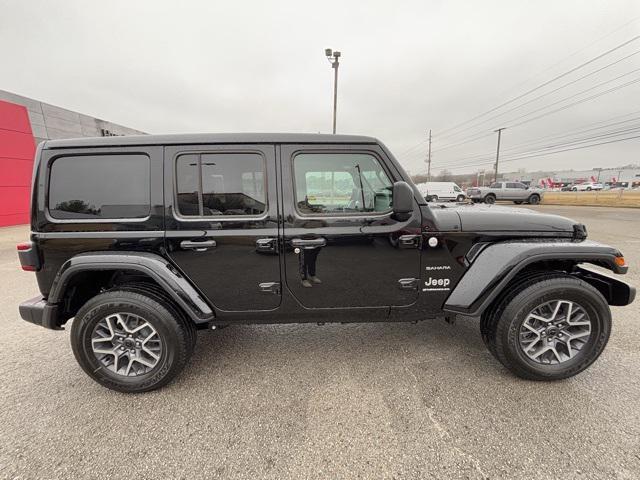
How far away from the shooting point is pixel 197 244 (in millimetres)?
2230

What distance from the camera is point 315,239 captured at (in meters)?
2.28

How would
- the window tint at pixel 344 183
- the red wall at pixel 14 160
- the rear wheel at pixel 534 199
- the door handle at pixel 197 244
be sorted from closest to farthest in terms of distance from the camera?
1. the door handle at pixel 197 244
2. the window tint at pixel 344 183
3. the red wall at pixel 14 160
4. the rear wheel at pixel 534 199

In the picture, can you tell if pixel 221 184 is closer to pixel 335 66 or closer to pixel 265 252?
pixel 265 252

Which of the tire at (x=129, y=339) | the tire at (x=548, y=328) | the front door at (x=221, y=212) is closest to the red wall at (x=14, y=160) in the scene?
the tire at (x=129, y=339)

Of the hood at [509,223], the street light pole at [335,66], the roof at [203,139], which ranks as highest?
the street light pole at [335,66]

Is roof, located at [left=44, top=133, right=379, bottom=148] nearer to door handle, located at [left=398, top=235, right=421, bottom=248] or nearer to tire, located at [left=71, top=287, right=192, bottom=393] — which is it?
door handle, located at [left=398, top=235, right=421, bottom=248]

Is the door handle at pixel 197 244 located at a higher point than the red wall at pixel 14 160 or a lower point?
lower

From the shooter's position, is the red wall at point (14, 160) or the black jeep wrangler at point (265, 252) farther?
the red wall at point (14, 160)

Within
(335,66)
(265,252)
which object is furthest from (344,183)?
(335,66)

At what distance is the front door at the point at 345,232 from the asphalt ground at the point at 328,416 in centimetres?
68

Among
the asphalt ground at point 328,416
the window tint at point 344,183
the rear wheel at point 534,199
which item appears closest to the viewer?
the asphalt ground at point 328,416

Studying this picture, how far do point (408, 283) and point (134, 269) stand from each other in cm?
214

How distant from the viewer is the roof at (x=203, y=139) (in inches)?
88.3

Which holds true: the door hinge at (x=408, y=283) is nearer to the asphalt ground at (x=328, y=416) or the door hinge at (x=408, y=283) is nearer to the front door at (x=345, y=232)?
the front door at (x=345, y=232)
